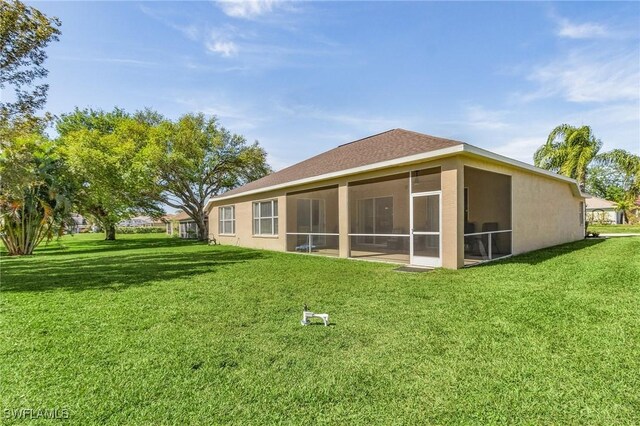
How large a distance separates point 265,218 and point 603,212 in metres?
44.5

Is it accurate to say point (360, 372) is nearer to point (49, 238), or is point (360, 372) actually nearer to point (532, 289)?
point (532, 289)

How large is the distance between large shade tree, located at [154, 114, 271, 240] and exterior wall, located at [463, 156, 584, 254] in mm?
19749

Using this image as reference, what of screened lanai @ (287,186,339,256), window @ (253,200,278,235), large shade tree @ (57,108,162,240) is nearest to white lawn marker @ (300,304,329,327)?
screened lanai @ (287,186,339,256)

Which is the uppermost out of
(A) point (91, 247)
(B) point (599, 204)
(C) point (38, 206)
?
(B) point (599, 204)

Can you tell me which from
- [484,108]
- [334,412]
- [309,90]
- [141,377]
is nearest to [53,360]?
[141,377]

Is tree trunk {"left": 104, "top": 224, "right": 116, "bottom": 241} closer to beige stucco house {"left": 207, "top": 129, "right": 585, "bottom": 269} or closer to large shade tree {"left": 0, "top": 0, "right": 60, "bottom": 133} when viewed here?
beige stucco house {"left": 207, "top": 129, "right": 585, "bottom": 269}

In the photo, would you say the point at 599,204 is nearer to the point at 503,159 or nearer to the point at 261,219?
the point at 503,159

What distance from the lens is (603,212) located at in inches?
1528

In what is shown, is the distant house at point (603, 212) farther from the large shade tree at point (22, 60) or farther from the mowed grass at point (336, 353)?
the large shade tree at point (22, 60)

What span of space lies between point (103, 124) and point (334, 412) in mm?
34637

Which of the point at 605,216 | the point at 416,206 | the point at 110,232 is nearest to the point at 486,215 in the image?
the point at 416,206

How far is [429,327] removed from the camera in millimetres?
3920

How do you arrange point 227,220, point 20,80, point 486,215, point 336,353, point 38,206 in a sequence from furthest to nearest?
point 227,220, point 38,206, point 486,215, point 20,80, point 336,353

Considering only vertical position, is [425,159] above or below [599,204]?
above
